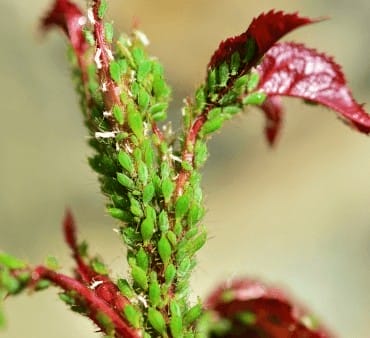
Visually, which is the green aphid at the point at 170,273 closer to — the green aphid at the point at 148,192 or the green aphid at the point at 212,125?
the green aphid at the point at 148,192

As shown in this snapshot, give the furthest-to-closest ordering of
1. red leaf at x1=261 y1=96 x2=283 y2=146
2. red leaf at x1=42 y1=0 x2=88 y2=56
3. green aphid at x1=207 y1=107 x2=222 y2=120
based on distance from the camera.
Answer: red leaf at x1=261 y1=96 x2=283 y2=146 → red leaf at x1=42 y1=0 x2=88 y2=56 → green aphid at x1=207 y1=107 x2=222 y2=120

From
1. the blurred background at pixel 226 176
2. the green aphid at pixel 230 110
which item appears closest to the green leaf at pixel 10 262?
the green aphid at pixel 230 110

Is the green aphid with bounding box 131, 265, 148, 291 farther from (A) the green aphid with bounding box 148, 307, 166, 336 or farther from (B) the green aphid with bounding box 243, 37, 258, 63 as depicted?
(B) the green aphid with bounding box 243, 37, 258, 63

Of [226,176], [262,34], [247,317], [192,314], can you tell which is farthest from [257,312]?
[226,176]

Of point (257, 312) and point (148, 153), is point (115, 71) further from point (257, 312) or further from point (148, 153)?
point (257, 312)

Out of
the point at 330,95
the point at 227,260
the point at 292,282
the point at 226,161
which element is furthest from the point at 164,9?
the point at 330,95

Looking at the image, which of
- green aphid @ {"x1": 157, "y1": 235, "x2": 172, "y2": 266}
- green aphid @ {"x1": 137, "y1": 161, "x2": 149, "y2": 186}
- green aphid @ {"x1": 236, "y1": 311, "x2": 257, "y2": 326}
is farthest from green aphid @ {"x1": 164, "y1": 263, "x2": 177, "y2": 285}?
green aphid @ {"x1": 236, "y1": 311, "x2": 257, "y2": 326}
